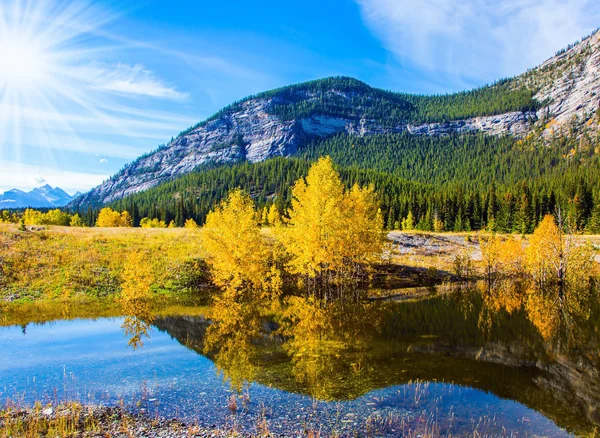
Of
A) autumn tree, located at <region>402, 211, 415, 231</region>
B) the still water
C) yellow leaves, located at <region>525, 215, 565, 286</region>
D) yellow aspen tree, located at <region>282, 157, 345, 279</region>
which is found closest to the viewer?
the still water

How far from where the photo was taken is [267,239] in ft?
195

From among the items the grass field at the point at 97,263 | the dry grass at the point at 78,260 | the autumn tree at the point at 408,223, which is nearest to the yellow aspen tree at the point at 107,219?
the grass field at the point at 97,263

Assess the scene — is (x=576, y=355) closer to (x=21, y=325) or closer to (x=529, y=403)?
(x=529, y=403)

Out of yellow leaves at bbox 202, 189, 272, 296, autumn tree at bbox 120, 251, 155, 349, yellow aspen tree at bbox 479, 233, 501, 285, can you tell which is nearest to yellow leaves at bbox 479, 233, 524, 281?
yellow aspen tree at bbox 479, 233, 501, 285

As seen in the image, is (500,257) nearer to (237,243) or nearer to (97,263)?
(237,243)

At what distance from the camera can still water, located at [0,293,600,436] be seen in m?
14.3

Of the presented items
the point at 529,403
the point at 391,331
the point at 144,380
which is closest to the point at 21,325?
the point at 144,380

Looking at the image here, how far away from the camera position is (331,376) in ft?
60.7

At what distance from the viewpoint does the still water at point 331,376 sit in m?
14.3

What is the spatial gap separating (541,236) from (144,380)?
185 ft

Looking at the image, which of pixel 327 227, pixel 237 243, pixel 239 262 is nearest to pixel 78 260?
pixel 239 262

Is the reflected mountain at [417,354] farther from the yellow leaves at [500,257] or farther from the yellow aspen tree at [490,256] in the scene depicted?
the yellow leaves at [500,257]

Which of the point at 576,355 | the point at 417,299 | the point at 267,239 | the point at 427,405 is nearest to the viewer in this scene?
the point at 427,405

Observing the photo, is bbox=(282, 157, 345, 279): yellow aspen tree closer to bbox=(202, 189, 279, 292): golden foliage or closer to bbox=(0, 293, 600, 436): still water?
bbox=(202, 189, 279, 292): golden foliage
